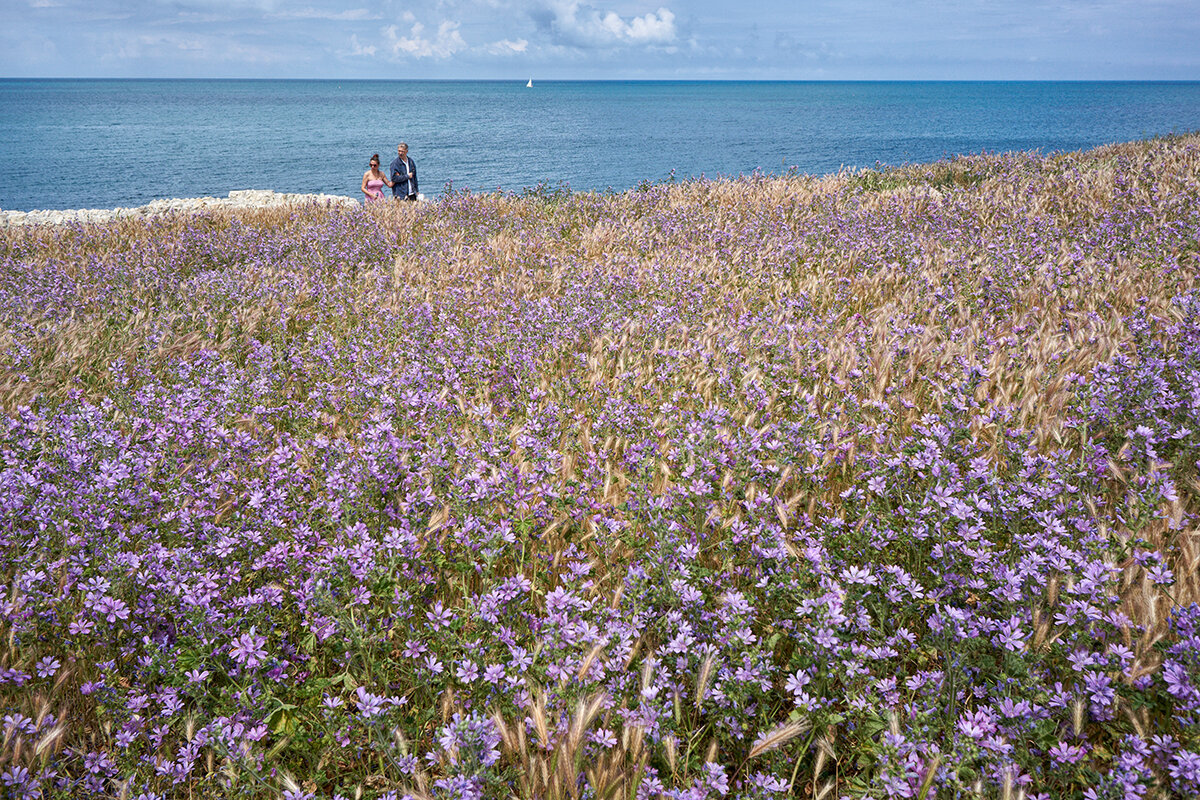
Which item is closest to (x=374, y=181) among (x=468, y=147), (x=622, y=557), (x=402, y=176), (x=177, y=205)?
(x=402, y=176)

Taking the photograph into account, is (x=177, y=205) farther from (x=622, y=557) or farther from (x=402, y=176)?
(x=622, y=557)

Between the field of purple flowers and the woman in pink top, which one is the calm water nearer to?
the woman in pink top

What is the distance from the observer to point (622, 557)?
2.91 meters

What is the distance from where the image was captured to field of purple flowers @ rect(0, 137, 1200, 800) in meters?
2.00

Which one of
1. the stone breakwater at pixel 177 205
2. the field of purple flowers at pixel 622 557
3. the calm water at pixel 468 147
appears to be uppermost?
the calm water at pixel 468 147

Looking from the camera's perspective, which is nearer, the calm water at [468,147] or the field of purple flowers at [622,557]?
the field of purple flowers at [622,557]

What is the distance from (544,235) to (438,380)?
5652 millimetres

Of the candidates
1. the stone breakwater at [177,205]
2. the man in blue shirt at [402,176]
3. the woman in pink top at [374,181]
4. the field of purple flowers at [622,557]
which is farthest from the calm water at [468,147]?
the field of purple flowers at [622,557]

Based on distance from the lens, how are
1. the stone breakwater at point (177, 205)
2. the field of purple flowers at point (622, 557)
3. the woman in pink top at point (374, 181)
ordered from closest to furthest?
the field of purple flowers at point (622, 557), the woman in pink top at point (374, 181), the stone breakwater at point (177, 205)

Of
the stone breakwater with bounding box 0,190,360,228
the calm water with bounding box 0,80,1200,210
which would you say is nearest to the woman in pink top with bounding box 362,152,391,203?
the stone breakwater with bounding box 0,190,360,228

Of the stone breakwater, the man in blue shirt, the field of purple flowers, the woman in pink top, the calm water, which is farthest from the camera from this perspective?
the calm water

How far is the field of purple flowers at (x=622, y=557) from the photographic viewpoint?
200 cm

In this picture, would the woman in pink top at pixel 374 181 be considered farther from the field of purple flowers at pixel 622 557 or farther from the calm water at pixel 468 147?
the field of purple flowers at pixel 622 557

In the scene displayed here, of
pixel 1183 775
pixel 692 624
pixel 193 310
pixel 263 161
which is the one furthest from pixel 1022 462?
pixel 263 161
